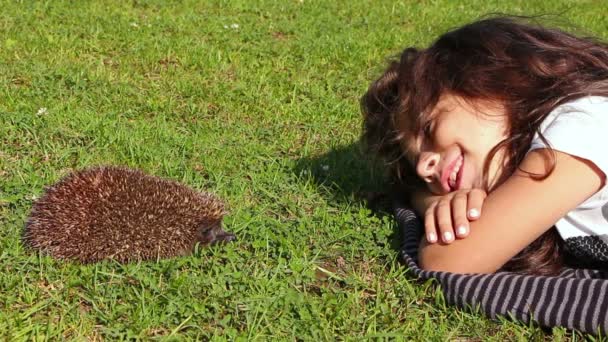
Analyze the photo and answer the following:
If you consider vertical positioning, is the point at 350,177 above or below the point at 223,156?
above

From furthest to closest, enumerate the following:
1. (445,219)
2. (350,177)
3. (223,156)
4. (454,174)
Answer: (223,156)
(350,177)
(454,174)
(445,219)

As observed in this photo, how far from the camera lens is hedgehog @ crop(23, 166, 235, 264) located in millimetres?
3639

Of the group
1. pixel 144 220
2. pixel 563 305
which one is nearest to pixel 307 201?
pixel 144 220

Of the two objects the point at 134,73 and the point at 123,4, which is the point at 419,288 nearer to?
the point at 134,73

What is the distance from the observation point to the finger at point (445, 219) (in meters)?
3.43

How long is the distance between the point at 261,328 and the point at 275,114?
2980 millimetres

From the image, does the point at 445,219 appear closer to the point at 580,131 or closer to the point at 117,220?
the point at 580,131

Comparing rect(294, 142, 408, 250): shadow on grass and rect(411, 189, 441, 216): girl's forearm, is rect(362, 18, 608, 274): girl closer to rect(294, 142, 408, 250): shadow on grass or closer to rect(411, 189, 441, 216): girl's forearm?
rect(411, 189, 441, 216): girl's forearm

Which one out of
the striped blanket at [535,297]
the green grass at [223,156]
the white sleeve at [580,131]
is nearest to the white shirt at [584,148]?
the white sleeve at [580,131]

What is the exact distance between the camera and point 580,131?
330 centimetres

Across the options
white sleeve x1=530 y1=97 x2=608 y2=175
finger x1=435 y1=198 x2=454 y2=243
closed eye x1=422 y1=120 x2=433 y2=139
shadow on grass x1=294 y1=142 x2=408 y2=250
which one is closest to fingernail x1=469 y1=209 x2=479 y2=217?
finger x1=435 y1=198 x2=454 y2=243

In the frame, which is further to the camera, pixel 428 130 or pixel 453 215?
pixel 428 130

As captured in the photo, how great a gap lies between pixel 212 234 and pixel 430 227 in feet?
3.74

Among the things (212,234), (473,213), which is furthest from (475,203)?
(212,234)
